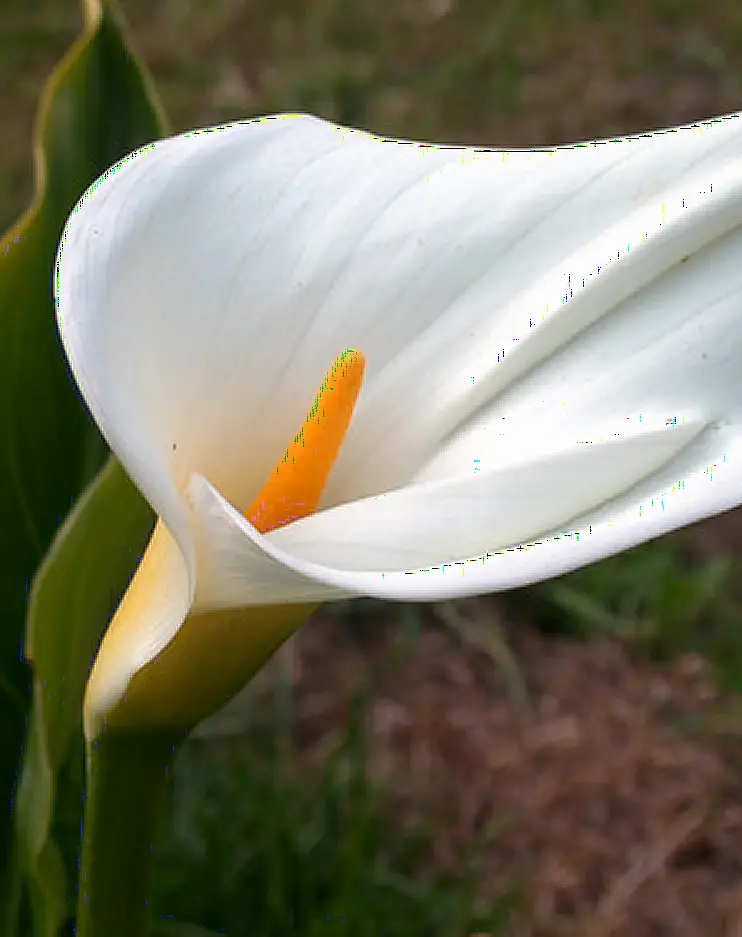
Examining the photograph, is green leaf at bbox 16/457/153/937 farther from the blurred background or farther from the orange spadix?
the blurred background

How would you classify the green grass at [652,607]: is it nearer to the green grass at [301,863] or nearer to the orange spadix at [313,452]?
the green grass at [301,863]

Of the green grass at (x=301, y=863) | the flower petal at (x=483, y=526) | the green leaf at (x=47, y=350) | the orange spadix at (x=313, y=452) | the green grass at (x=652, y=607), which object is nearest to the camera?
the flower petal at (x=483, y=526)

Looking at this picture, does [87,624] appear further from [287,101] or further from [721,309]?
[287,101]

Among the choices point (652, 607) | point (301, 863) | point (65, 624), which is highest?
point (65, 624)

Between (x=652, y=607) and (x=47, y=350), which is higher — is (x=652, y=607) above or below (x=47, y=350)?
below

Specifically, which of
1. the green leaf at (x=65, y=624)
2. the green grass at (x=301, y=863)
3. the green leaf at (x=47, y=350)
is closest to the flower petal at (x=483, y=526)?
the green leaf at (x=65, y=624)

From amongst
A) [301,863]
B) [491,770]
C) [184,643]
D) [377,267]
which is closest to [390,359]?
[377,267]

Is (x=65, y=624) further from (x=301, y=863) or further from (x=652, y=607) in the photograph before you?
(x=652, y=607)
